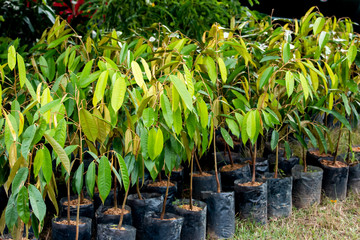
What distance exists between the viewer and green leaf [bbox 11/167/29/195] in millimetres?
882

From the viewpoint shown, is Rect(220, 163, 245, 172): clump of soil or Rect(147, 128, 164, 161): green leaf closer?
Rect(147, 128, 164, 161): green leaf

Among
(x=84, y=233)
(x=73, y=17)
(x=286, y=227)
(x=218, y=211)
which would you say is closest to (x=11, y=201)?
(x=84, y=233)

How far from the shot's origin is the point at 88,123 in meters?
1.05

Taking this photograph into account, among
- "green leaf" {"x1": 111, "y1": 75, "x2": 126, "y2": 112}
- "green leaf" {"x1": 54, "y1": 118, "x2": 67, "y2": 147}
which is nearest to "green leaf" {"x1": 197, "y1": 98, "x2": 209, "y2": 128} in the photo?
"green leaf" {"x1": 111, "y1": 75, "x2": 126, "y2": 112}

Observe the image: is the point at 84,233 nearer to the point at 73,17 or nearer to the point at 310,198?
the point at 310,198

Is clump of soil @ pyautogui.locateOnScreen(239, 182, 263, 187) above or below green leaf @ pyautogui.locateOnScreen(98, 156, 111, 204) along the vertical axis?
below

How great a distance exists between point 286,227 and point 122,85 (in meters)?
1.24

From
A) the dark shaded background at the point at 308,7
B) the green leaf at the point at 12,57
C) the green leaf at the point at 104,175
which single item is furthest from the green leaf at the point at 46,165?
the dark shaded background at the point at 308,7

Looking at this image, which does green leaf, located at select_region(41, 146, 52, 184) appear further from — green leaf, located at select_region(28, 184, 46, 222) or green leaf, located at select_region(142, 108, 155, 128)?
green leaf, located at select_region(142, 108, 155, 128)

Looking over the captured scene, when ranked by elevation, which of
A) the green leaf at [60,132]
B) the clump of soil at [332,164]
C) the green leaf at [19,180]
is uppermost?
the green leaf at [60,132]

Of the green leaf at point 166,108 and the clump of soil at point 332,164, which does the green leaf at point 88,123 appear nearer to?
the green leaf at point 166,108

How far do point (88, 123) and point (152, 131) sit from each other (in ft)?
0.59

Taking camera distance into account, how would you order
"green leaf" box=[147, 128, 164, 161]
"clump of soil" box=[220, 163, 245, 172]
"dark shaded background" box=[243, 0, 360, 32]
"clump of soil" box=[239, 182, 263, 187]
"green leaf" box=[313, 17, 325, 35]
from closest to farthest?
1. "green leaf" box=[147, 128, 164, 161]
2. "green leaf" box=[313, 17, 325, 35]
3. "clump of soil" box=[239, 182, 263, 187]
4. "clump of soil" box=[220, 163, 245, 172]
5. "dark shaded background" box=[243, 0, 360, 32]

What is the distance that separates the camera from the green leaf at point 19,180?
882 millimetres
